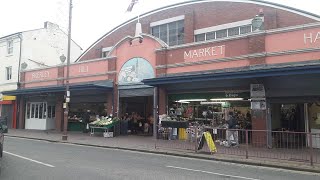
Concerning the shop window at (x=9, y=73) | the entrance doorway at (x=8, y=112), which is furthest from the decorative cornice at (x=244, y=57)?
the shop window at (x=9, y=73)

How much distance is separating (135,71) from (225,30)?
25.3ft

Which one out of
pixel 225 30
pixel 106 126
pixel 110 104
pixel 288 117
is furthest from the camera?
pixel 225 30

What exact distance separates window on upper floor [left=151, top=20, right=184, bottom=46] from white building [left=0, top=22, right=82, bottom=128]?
1279 cm

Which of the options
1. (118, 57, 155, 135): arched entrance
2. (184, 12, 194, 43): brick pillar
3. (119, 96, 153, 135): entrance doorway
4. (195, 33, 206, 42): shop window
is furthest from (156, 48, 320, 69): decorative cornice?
(195, 33, 206, 42): shop window

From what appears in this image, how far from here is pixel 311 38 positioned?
1519 centimetres

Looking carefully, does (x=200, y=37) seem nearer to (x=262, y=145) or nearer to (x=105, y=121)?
(x=105, y=121)

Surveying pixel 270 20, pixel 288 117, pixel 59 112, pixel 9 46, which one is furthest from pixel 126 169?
pixel 9 46

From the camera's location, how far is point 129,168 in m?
10.1

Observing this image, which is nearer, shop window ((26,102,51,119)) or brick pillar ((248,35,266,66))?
brick pillar ((248,35,266,66))

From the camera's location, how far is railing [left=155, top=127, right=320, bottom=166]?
39.5 feet

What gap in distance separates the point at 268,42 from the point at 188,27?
34.3 feet

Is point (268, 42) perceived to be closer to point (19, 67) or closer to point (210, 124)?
point (210, 124)

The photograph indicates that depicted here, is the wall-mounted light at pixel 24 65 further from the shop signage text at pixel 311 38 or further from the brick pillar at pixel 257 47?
the shop signage text at pixel 311 38

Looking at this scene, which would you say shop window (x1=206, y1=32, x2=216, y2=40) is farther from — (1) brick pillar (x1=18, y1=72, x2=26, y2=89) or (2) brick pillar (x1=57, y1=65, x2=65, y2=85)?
(1) brick pillar (x1=18, y1=72, x2=26, y2=89)
